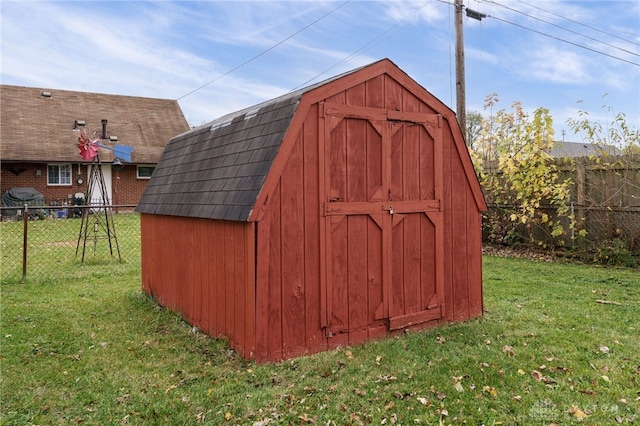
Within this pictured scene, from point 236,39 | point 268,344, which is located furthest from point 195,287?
point 236,39

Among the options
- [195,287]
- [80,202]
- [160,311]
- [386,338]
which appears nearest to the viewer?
[386,338]

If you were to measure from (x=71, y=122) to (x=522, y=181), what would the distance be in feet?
67.4

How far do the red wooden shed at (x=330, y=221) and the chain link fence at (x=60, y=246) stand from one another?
4.02 metres

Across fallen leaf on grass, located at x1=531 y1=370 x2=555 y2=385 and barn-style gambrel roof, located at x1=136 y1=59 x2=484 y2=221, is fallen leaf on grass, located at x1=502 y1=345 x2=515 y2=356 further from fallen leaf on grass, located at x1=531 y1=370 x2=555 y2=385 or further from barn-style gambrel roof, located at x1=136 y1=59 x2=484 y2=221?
barn-style gambrel roof, located at x1=136 y1=59 x2=484 y2=221

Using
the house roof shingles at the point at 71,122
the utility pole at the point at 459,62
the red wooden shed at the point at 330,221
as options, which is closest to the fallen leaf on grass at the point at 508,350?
the red wooden shed at the point at 330,221

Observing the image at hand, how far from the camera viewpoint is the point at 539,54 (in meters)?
14.0

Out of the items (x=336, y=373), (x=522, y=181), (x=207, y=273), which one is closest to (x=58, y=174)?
(x=207, y=273)

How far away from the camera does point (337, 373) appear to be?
147 inches

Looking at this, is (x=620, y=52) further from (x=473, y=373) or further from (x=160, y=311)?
(x=160, y=311)

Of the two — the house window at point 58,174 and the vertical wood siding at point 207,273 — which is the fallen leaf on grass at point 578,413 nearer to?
the vertical wood siding at point 207,273

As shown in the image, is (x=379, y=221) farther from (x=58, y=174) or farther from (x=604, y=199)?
(x=58, y=174)

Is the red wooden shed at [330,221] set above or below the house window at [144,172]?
below

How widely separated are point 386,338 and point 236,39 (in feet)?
36.0

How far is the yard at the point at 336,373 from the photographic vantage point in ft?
10.1
